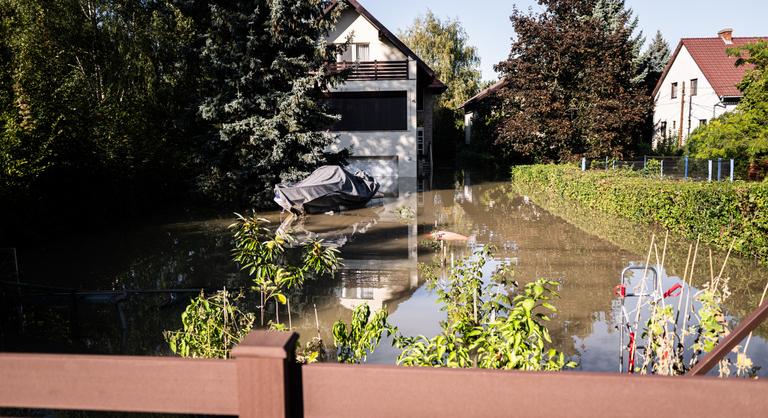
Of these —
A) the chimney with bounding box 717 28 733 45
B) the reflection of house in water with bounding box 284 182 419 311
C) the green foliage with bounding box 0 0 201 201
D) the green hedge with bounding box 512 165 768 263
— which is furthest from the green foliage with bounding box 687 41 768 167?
the chimney with bounding box 717 28 733 45

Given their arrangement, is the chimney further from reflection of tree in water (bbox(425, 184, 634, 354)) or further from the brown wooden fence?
the brown wooden fence

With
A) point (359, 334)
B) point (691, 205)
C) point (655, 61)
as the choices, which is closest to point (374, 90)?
point (691, 205)

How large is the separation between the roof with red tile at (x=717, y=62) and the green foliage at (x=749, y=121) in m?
15.1

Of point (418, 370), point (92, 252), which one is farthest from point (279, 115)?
point (418, 370)

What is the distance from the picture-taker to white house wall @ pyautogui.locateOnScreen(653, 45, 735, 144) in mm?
35312

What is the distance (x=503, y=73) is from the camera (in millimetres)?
30766

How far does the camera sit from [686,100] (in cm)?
3734

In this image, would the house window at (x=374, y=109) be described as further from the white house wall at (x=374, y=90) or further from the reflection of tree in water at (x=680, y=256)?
the reflection of tree in water at (x=680, y=256)

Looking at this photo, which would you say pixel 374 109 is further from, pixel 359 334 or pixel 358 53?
pixel 359 334

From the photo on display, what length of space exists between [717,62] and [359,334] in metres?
38.2

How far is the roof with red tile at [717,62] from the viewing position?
3444 cm

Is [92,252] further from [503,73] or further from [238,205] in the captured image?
[503,73]

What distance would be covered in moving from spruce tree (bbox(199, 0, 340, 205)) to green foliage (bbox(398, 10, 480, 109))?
32301 mm

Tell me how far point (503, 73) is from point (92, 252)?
22.2 meters
